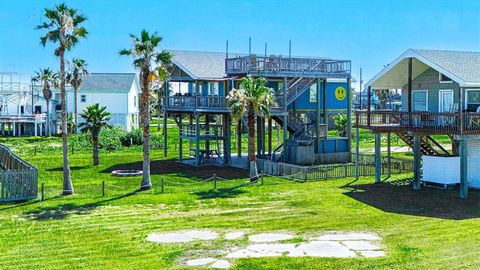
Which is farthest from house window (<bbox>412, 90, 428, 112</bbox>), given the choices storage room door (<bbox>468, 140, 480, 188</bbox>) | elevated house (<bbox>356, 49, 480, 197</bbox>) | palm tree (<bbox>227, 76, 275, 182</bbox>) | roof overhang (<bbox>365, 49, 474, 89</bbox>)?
palm tree (<bbox>227, 76, 275, 182</bbox>)

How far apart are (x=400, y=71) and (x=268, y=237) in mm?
17846

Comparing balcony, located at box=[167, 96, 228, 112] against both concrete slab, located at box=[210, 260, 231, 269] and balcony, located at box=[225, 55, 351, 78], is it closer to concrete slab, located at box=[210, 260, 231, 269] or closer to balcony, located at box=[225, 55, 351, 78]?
balcony, located at box=[225, 55, 351, 78]

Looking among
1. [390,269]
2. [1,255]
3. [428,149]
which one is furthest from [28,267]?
[428,149]

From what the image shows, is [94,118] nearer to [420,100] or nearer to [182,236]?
[420,100]

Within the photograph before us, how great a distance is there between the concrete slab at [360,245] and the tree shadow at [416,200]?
225 inches

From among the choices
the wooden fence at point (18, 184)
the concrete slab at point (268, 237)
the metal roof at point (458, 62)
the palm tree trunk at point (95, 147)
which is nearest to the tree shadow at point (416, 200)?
the metal roof at point (458, 62)

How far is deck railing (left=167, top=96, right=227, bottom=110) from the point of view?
44.1m

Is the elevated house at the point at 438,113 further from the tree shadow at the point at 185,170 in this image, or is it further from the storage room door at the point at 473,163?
the tree shadow at the point at 185,170

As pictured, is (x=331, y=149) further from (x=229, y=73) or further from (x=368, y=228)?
(x=368, y=228)

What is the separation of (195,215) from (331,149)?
22.9 m

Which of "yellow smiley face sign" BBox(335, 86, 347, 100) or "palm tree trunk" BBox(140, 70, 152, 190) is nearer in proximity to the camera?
"palm tree trunk" BBox(140, 70, 152, 190)

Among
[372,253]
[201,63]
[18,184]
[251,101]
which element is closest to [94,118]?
[201,63]

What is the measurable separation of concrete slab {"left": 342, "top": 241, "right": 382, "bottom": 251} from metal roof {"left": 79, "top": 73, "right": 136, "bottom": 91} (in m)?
64.3

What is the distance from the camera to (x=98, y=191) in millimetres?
31547
